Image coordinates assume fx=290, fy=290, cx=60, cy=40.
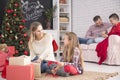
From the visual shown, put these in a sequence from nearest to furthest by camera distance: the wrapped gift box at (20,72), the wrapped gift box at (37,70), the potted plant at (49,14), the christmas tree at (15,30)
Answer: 1. the wrapped gift box at (20,72)
2. the wrapped gift box at (37,70)
3. the christmas tree at (15,30)
4. the potted plant at (49,14)

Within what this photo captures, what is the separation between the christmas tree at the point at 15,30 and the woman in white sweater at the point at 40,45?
7.04ft

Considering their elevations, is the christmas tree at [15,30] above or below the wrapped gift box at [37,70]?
above

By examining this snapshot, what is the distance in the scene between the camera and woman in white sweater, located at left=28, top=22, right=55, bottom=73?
14.3 feet

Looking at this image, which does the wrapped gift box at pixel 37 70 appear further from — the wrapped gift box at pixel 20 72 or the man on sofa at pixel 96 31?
the man on sofa at pixel 96 31

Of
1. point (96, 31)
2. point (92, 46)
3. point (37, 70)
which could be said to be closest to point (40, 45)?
point (37, 70)

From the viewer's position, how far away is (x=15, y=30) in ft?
21.8

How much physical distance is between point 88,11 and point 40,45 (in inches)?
156

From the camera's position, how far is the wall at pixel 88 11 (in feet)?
24.9

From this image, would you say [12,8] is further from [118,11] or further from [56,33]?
[118,11]

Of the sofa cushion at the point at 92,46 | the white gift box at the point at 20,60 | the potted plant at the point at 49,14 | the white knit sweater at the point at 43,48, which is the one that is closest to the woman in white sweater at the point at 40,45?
the white knit sweater at the point at 43,48

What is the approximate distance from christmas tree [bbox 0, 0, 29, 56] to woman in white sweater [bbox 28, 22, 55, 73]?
2144 millimetres

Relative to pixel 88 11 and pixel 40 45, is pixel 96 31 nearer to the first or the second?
pixel 88 11

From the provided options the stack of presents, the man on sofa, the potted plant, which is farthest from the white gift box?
the potted plant

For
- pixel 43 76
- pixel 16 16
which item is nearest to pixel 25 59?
pixel 43 76
